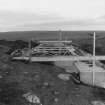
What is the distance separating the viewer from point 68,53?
12562 mm

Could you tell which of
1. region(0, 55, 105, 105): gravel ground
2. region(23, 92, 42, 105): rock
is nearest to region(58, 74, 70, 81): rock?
region(0, 55, 105, 105): gravel ground

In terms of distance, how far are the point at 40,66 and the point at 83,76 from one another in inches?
109

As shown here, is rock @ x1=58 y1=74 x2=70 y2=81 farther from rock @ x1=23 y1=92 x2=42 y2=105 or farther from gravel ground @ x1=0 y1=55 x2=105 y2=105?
rock @ x1=23 y1=92 x2=42 y2=105

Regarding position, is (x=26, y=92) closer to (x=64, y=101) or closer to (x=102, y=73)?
(x=64, y=101)

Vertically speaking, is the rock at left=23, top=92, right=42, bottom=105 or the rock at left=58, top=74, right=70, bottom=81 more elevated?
the rock at left=58, top=74, right=70, bottom=81

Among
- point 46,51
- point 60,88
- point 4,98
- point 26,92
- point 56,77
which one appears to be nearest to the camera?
point 4,98

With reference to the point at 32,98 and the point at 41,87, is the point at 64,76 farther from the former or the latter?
the point at 32,98

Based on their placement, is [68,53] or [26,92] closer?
[26,92]

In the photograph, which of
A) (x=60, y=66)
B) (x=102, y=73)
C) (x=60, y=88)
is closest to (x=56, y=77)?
(x=60, y=88)

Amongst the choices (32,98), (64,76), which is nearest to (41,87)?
(32,98)

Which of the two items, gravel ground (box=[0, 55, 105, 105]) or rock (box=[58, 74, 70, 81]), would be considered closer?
gravel ground (box=[0, 55, 105, 105])

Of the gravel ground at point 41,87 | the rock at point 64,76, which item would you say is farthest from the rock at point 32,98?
the rock at point 64,76

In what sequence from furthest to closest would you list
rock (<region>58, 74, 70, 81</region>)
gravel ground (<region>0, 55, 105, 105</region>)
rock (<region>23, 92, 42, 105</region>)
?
rock (<region>58, 74, 70, 81</region>) < gravel ground (<region>0, 55, 105, 105</region>) < rock (<region>23, 92, 42, 105</region>)

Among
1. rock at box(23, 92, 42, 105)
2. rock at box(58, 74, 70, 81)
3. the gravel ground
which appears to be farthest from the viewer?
rock at box(58, 74, 70, 81)
